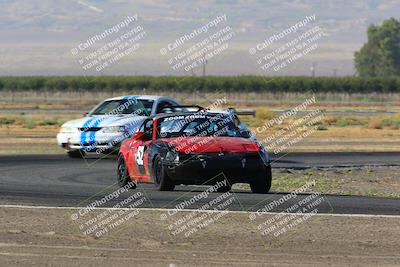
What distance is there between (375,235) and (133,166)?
22.3 ft

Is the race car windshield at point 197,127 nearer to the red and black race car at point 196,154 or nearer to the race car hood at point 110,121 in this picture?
the red and black race car at point 196,154

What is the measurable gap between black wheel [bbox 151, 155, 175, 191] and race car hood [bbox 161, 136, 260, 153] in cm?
38

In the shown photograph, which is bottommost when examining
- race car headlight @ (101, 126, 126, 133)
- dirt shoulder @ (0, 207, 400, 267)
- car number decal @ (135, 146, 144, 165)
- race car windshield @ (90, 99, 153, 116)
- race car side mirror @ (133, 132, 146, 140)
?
race car headlight @ (101, 126, 126, 133)

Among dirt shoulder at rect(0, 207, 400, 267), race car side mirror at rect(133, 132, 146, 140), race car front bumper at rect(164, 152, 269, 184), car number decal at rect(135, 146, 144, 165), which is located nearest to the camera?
dirt shoulder at rect(0, 207, 400, 267)

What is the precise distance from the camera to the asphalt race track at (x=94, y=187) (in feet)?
54.6

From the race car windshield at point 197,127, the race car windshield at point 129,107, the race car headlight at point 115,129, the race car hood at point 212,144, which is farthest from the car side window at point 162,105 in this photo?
the race car hood at point 212,144

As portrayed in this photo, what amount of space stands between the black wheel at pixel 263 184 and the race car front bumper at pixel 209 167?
1.46 ft

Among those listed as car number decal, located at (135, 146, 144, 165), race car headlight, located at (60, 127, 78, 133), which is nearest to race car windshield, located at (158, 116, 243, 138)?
car number decal, located at (135, 146, 144, 165)

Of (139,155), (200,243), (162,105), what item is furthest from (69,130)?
(200,243)

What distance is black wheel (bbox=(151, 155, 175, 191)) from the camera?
1811 cm

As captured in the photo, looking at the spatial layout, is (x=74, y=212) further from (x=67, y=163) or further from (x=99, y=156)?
(x=99, y=156)

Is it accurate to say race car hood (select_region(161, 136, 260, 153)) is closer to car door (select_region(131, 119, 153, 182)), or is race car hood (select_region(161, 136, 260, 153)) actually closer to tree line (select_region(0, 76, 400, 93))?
car door (select_region(131, 119, 153, 182))

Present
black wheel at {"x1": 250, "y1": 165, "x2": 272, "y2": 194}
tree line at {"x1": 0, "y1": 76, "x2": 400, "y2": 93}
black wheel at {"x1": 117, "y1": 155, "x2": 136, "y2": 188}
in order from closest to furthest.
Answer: black wheel at {"x1": 250, "y1": 165, "x2": 272, "y2": 194}
black wheel at {"x1": 117, "y1": 155, "x2": 136, "y2": 188}
tree line at {"x1": 0, "y1": 76, "x2": 400, "y2": 93}

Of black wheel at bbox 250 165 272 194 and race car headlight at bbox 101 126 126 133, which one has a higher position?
black wheel at bbox 250 165 272 194
